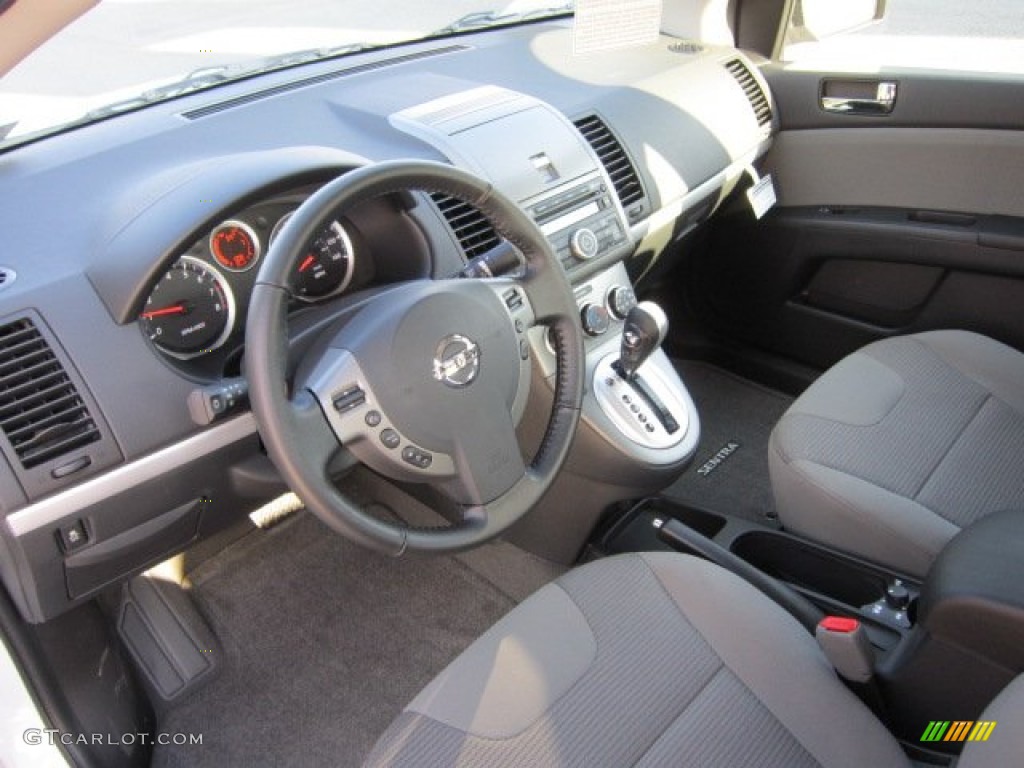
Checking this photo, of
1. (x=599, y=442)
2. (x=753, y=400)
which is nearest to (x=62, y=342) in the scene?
(x=599, y=442)

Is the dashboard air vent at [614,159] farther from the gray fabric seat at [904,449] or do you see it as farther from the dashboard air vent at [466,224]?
the gray fabric seat at [904,449]

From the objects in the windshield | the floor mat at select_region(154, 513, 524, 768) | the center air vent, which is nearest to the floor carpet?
the floor mat at select_region(154, 513, 524, 768)

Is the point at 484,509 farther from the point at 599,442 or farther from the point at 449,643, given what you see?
the point at 449,643

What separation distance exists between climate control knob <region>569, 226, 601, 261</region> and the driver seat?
670 millimetres

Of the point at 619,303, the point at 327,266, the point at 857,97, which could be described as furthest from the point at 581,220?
the point at 857,97

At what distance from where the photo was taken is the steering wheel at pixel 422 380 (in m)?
1.14

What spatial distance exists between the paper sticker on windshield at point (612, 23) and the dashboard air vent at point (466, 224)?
0.42m

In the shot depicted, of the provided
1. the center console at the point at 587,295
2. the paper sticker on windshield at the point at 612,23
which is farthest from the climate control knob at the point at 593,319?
the paper sticker on windshield at the point at 612,23

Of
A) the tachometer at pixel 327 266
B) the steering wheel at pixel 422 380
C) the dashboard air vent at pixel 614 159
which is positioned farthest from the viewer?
the dashboard air vent at pixel 614 159

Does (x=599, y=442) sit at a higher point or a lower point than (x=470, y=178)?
lower

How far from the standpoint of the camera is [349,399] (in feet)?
3.98

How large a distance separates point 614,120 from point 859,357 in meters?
0.72

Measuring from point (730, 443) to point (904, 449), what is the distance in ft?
2.98

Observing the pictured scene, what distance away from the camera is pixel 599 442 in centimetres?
180
